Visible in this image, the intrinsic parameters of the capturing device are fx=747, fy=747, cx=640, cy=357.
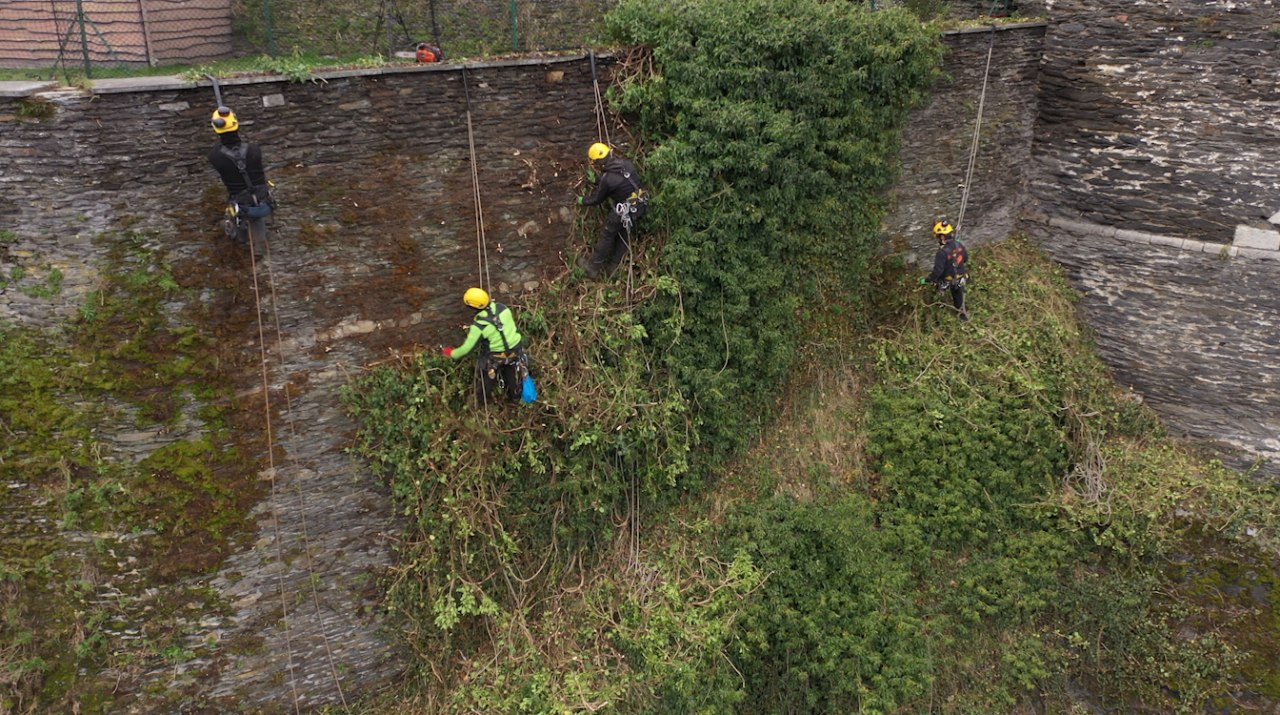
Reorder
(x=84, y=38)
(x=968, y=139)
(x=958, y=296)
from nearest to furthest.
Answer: (x=84, y=38) → (x=958, y=296) → (x=968, y=139)

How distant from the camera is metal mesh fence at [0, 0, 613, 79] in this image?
6246 millimetres

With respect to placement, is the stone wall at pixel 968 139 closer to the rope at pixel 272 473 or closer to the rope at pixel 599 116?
the rope at pixel 599 116

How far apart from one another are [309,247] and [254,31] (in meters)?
3.18

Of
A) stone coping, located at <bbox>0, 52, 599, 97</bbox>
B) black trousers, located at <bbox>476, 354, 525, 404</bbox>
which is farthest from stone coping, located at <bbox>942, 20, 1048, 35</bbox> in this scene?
black trousers, located at <bbox>476, 354, 525, 404</bbox>

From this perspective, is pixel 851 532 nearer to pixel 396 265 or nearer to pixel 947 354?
pixel 947 354

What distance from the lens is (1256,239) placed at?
27.4 ft

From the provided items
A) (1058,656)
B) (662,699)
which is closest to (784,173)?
(662,699)

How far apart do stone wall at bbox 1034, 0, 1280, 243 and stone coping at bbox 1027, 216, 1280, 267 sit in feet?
0.25

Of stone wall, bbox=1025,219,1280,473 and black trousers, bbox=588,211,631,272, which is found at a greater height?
black trousers, bbox=588,211,631,272

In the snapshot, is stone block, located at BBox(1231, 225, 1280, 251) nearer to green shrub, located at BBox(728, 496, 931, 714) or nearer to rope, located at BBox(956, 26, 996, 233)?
rope, located at BBox(956, 26, 996, 233)

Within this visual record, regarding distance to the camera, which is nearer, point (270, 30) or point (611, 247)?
point (611, 247)

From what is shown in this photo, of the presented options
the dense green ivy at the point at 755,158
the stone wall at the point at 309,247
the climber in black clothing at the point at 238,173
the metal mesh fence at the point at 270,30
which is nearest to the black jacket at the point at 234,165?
the climber in black clothing at the point at 238,173

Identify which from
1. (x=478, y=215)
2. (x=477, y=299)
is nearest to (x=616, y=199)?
(x=478, y=215)

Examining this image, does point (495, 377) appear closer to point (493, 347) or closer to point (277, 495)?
point (493, 347)
